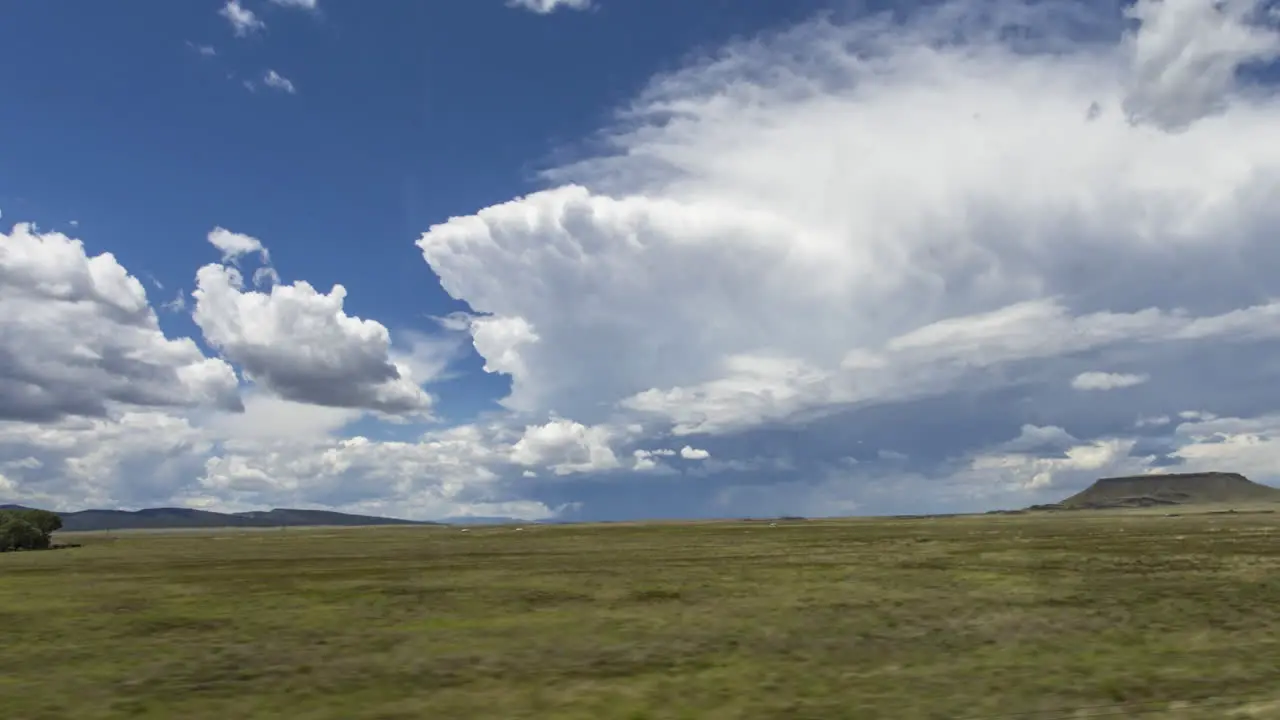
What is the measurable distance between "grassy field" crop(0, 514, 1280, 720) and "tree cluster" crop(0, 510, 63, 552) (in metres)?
115

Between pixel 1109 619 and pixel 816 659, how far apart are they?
15.4m

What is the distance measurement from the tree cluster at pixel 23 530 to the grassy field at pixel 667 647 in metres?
115

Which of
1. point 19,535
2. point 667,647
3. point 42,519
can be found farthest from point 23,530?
point 667,647

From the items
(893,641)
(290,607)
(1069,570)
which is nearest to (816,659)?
(893,641)

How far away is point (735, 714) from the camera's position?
2142 centimetres

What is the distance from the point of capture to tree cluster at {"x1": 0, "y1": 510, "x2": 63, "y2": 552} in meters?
150

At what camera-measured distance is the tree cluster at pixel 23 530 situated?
150163mm

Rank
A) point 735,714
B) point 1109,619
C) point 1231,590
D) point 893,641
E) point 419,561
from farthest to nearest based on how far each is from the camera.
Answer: point 419,561
point 1231,590
point 1109,619
point 893,641
point 735,714

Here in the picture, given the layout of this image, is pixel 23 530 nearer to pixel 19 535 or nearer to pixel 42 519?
pixel 19 535

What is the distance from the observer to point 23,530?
154 metres

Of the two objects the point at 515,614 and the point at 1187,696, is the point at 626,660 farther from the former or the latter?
the point at 1187,696

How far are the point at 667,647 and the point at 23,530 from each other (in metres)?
169

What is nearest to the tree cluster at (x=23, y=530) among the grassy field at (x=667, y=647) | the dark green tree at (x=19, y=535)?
the dark green tree at (x=19, y=535)

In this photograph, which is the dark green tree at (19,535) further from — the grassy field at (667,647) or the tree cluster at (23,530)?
the grassy field at (667,647)
